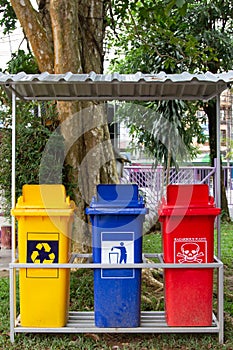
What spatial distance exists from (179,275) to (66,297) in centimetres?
100

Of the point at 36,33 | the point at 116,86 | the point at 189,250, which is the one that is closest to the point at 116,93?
the point at 116,86

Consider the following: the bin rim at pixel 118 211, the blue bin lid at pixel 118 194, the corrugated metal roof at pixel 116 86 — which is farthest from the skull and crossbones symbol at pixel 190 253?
the corrugated metal roof at pixel 116 86

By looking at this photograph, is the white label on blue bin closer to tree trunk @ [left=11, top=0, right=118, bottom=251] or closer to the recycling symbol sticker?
the recycling symbol sticker

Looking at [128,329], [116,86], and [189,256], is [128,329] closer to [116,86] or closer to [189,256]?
[189,256]

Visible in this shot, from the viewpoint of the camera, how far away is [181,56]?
1065cm

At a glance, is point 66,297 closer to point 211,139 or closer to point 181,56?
point 181,56

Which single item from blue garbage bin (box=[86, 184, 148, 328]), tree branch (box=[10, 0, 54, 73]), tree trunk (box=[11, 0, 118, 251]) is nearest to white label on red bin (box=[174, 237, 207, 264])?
blue garbage bin (box=[86, 184, 148, 328])

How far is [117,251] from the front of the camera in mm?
4133

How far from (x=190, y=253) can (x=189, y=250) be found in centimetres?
3

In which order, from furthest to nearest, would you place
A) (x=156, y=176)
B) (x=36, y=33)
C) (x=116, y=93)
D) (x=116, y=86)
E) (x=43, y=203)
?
(x=156, y=176) → (x=36, y=33) → (x=116, y=93) → (x=116, y=86) → (x=43, y=203)

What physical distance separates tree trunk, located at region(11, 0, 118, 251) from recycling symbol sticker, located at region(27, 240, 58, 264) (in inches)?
71.6

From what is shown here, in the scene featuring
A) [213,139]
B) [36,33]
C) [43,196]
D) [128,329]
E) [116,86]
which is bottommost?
[128,329]

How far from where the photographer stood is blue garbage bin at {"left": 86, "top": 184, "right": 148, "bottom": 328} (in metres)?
4.10

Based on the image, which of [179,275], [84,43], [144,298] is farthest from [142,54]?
[179,275]
